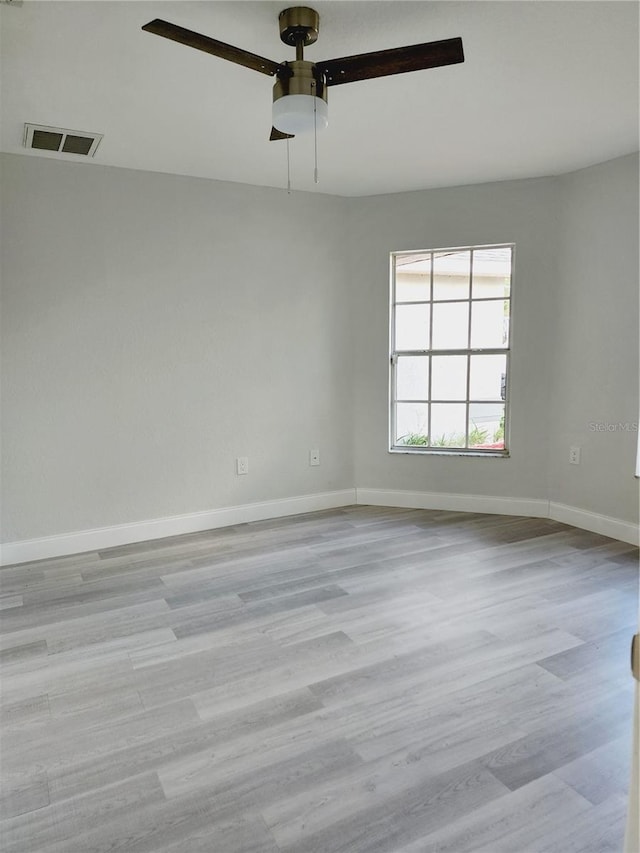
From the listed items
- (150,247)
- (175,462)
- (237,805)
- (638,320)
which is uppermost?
(150,247)

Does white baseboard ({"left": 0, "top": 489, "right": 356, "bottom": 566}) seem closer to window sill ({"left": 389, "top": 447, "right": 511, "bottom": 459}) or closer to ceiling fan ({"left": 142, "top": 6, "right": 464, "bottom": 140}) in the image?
window sill ({"left": 389, "top": 447, "right": 511, "bottom": 459})

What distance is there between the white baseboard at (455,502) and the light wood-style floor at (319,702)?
0.75m

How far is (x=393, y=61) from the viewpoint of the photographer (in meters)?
1.90

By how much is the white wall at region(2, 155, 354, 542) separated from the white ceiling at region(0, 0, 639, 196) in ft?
1.05

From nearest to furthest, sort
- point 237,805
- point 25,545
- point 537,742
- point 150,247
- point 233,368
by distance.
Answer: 1. point 237,805
2. point 537,742
3. point 25,545
4. point 150,247
5. point 233,368

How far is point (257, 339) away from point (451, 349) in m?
1.46

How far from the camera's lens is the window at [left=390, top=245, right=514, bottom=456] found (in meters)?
4.16

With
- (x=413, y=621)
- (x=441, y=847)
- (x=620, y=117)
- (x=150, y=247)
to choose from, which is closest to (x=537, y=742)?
(x=441, y=847)

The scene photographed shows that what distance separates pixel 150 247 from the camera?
3633 millimetres

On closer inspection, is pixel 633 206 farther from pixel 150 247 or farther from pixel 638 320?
pixel 150 247

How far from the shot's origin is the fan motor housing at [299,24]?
1953 mm

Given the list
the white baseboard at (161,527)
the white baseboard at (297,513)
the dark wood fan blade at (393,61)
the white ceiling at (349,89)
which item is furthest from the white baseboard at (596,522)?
the dark wood fan blade at (393,61)

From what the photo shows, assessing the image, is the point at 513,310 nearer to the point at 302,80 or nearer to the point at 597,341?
the point at 597,341

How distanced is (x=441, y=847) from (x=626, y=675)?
1.14 m
